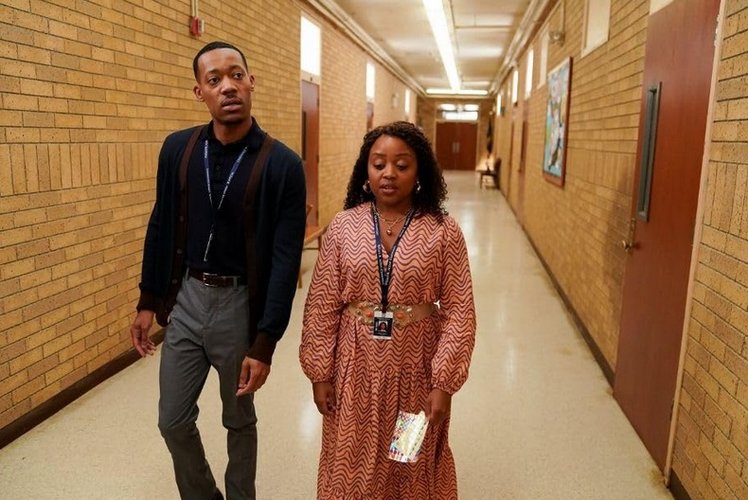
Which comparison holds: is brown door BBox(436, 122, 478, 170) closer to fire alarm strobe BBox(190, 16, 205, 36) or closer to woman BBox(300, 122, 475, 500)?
fire alarm strobe BBox(190, 16, 205, 36)

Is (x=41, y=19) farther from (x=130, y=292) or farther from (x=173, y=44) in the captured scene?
(x=130, y=292)

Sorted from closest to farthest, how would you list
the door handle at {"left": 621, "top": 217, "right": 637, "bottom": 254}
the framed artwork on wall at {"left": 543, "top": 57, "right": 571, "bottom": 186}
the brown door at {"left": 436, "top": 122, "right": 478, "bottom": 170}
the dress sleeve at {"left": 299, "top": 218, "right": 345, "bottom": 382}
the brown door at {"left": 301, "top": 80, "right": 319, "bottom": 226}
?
1. the dress sleeve at {"left": 299, "top": 218, "right": 345, "bottom": 382}
2. the door handle at {"left": 621, "top": 217, "right": 637, "bottom": 254}
3. the framed artwork on wall at {"left": 543, "top": 57, "right": 571, "bottom": 186}
4. the brown door at {"left": 301, "top": 80, "right": 319, "bottom": 226}
5. the brown door at {"left": 436, "top": 122, "right": 478, "bottom": 170}

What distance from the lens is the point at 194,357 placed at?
6.21 ft

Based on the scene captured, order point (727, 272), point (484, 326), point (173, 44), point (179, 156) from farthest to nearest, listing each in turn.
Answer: point (484, 326)
point (173, 44)
point (727, 272)
point (179, 156)

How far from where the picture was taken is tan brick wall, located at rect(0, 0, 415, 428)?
9.12 ft

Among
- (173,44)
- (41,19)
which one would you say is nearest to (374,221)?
(41,19)

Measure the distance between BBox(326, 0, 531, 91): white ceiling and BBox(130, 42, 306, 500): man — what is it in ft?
22.2

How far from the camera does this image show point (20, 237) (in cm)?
283

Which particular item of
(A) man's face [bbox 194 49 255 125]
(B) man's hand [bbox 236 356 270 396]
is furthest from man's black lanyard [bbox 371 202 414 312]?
(A) man's face [bbox 194 49 255 125]

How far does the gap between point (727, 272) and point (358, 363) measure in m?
1.27

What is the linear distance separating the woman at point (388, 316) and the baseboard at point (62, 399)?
5.85 feet

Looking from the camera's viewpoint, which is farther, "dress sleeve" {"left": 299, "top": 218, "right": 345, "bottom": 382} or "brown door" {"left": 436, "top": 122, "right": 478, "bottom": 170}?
"brown door" {"left": 436, "top": 122, "right": 478, "bottom": 170}

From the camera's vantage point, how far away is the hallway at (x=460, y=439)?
250cm

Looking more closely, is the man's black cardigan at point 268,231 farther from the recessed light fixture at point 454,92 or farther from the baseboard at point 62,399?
the recessed light fixture at point 454,92
